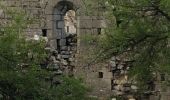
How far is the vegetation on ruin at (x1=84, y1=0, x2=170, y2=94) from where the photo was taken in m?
13.3

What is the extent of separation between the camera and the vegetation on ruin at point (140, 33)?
523 inches

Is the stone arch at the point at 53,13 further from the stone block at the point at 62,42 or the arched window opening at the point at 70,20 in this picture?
the arched window opening at the point at 70,20

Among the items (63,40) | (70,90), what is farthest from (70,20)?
(70,90)

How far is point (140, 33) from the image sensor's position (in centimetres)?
1342

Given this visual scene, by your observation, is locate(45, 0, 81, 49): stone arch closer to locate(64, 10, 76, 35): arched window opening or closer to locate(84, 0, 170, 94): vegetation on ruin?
locate(84, 0, 170, 94): vegetation on ruin

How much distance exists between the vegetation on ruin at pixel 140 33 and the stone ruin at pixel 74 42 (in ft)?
14.7

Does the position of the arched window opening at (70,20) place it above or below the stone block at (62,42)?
above

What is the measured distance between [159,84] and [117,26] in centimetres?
516

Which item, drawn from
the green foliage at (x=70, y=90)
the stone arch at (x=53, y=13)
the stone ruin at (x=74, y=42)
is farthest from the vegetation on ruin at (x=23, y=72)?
the stone arch at (x=53, y=13)

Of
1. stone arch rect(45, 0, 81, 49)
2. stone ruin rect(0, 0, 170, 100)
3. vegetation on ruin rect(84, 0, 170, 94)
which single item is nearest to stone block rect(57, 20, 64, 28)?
stone ruin rect(0, 0, 170, 100)

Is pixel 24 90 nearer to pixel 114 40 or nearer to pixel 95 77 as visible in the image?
pixel 114 40

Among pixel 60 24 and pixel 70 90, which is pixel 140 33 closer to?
pixel 70 90

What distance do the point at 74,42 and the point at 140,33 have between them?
7.14 meters

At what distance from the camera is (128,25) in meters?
13.6
